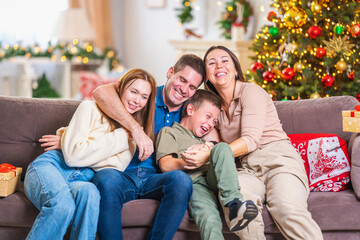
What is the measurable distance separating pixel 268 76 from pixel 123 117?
6.69 feet

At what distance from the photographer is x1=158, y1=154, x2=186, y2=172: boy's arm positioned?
88.5 inches

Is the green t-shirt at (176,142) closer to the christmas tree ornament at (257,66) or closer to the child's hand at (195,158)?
the child's hand at (195,158)

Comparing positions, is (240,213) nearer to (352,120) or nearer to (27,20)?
(352,120)

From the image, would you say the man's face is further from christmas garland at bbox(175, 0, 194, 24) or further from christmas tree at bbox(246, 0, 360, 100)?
christmas garland at bbox(175, 0, 194, 24)

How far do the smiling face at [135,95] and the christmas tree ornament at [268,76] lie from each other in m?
1.86

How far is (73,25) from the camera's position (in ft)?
20.9

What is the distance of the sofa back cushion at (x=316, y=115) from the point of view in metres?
2.59

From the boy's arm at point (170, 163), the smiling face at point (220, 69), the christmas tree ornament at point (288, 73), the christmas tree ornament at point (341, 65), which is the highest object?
the smiling face at point (220, 69)

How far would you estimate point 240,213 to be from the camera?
1.89 metres

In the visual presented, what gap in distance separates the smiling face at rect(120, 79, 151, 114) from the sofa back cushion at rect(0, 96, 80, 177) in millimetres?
454

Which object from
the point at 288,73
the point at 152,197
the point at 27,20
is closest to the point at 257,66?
the point at 288,73

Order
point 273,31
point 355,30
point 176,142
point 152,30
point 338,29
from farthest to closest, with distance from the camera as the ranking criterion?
point 152,30
point 273,31
point 338,29
point 355,30
point 176,142

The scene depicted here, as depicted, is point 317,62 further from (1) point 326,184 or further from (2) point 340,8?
(1) point 326,184

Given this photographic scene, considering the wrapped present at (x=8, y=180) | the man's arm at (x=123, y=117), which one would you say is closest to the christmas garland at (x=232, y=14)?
the man's arm at (x=123, y=117)
